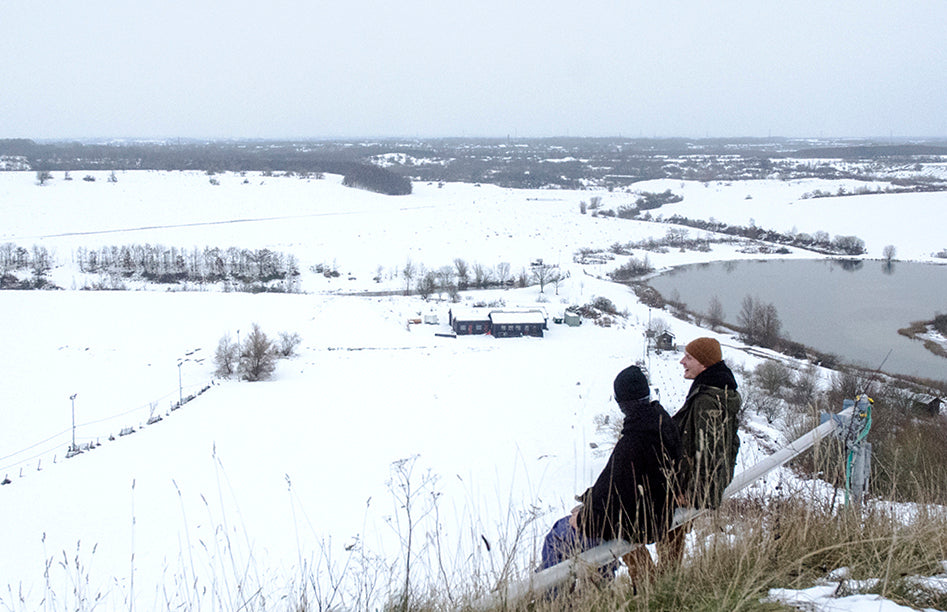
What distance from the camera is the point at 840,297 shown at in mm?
28875

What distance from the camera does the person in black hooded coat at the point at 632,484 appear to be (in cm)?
199

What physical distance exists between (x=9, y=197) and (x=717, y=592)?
64973 millimetres

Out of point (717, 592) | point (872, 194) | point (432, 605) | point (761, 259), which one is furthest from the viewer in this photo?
point (872, 194)

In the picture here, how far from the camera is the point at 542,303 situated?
88.1 feet

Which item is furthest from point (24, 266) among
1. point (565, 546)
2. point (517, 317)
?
point (565, 546)

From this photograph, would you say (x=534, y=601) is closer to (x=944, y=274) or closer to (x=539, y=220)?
(x=944, y=274)

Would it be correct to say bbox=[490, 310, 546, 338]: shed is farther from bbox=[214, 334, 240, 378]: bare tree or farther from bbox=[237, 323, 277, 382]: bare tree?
bbox=[214, 334, 240, 378]: bare tree

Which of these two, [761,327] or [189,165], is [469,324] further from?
[189,165]

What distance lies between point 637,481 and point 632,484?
34mm

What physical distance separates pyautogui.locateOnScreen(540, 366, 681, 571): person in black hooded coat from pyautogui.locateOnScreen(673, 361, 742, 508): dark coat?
9 centimetres

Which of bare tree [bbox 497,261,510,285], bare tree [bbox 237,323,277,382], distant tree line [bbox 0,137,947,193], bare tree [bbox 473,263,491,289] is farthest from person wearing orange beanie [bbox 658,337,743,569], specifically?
distant tree line [bbox 0,137,947,193]

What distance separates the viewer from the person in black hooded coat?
6.52ft

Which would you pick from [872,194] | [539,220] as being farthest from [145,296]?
[872,194]

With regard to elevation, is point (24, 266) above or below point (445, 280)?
above
